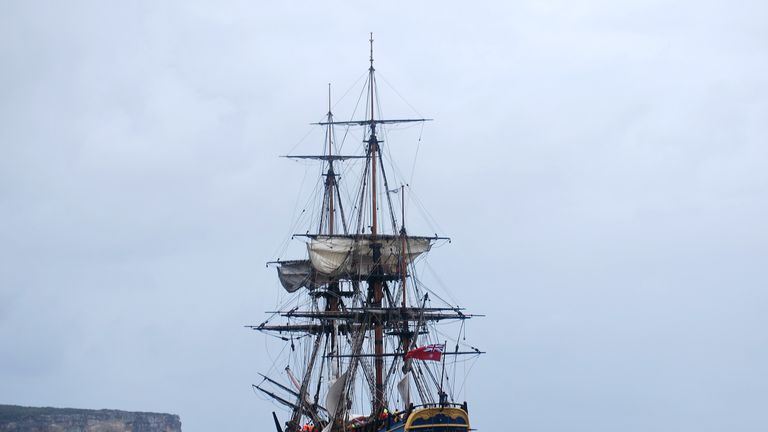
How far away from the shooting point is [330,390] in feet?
332

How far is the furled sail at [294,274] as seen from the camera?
11843cm

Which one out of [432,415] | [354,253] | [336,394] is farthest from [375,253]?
[432,415]

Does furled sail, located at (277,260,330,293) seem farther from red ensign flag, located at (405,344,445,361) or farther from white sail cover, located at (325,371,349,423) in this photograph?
red ensign flag, located at (405,344,445,361)

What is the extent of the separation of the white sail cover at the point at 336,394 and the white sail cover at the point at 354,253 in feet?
34.6

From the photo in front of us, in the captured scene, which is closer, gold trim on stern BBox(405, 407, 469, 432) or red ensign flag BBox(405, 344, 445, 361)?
gold trim on stern BBox(405, 407, 469, 432)

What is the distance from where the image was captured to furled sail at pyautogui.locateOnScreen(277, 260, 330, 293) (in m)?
118

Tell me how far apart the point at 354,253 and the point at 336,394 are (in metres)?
13.9

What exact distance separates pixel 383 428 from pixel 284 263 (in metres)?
31.6

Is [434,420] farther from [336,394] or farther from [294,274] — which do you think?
[294,274]

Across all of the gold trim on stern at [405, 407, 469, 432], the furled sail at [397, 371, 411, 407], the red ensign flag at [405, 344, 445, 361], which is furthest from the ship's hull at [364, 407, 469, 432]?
the furled sail at [397, 371, 411, 407]

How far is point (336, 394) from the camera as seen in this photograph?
101 metres

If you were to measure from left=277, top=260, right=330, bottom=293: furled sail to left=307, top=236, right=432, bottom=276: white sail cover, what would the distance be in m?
6.38

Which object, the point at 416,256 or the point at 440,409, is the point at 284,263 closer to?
the point at 416,256

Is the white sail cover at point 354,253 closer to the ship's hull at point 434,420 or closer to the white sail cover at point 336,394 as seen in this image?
the white sail cover at point 336,394
